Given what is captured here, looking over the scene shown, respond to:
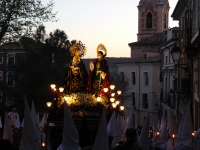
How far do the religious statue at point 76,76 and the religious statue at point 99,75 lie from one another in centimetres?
27

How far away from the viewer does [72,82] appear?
22234 mm

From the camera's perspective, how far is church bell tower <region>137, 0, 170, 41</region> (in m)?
88.8

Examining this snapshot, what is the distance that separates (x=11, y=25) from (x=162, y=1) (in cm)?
6641

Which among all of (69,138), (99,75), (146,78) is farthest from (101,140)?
(146,78)

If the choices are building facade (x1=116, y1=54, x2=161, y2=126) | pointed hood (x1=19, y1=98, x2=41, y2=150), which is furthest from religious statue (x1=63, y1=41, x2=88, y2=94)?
building facade (x1=116, y1=54, x2=161, y2=126)

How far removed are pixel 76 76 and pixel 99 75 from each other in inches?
36.1

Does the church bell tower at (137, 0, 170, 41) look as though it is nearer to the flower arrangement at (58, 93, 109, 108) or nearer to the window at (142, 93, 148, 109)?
the window at (142, 93, 148, 109)

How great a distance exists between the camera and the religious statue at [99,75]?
73.1 ft

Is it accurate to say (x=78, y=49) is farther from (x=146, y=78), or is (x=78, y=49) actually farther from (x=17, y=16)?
(x=146, y=78)

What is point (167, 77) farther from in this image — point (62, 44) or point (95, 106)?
point (95, 106)

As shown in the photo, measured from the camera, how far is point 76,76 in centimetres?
2230

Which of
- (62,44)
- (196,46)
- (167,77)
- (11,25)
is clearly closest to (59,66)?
(62,44)

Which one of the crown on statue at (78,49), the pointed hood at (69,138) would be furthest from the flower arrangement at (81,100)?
the pointed hood at (69,138)

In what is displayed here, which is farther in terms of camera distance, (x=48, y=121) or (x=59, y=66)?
(x=59, y=66)
